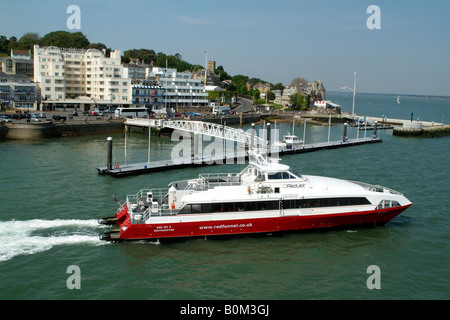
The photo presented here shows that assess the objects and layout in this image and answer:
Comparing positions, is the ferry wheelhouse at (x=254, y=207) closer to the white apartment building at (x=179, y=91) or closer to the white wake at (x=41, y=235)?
the white wake at (x=41, y=235)

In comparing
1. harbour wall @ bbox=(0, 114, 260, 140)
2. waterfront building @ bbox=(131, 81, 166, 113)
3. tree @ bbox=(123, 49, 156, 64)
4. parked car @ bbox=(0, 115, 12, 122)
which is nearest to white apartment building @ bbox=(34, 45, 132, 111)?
waterfront building @ bbox=(131, 81, 166, 113)

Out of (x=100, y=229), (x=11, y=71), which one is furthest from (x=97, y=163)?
(x=11, y=71)

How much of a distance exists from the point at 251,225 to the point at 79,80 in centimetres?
7763

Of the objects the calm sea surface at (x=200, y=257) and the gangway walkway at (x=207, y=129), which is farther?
the gangway walkway at (x=207, y=129)

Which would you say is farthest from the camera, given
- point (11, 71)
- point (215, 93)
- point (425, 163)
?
point (215, 93)

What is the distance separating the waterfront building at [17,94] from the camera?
71.8m

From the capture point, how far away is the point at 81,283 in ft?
53.8

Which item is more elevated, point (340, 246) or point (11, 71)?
point (11, 71)

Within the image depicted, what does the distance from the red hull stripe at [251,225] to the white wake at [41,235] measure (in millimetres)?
2189

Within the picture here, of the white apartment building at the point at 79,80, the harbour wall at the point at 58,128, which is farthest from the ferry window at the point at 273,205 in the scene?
the white apartment building at the point at 79,80

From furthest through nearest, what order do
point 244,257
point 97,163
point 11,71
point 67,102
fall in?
point 11,71 → point 67,102 → point 97,163 → point 244,257

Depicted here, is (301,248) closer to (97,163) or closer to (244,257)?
(244,257)
